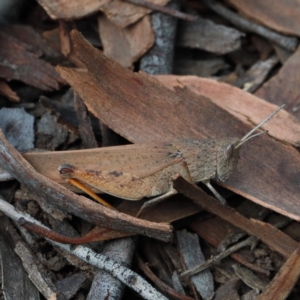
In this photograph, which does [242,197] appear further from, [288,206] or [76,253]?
[76,253]

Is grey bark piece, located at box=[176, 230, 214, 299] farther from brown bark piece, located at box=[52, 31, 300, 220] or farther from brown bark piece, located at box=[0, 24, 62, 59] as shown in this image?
brown bark piece, located at box=[0, 24, 62, 59]

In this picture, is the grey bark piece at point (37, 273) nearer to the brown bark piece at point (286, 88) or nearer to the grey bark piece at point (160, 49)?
the grey bark piece at point (160, 49)

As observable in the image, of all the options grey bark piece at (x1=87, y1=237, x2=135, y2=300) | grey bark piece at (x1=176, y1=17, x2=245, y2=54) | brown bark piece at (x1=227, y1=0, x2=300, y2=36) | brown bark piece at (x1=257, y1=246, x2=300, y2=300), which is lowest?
grey bark piece at (x1=87, y1=237, x2=135, y2=300)

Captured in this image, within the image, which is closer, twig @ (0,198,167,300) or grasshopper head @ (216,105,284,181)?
twig @ (0,198,167,300)

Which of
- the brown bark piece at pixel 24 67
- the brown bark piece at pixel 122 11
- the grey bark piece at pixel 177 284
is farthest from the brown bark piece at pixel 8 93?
the grey bark piece at pixel 177 284

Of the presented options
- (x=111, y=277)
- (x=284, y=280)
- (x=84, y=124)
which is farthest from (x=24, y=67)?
(x=284, y=280)

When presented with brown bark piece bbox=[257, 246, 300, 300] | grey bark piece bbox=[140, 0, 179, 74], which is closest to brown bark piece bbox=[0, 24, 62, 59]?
grey bark piece bbox=[140, 0, 179, 74]
